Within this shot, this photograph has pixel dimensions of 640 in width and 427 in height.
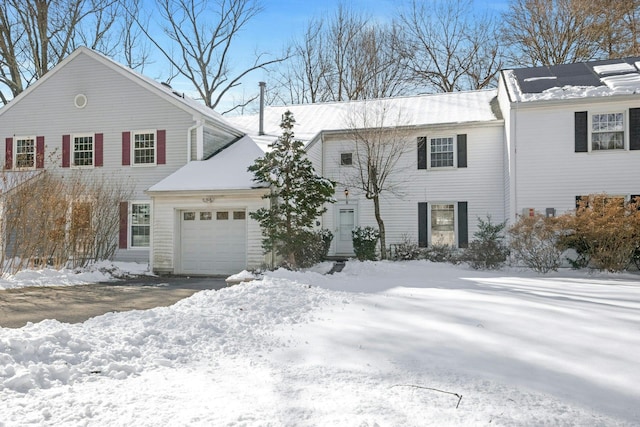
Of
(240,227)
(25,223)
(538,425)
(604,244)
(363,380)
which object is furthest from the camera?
(240,227)

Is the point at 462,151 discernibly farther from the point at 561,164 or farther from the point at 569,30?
the point at 569,30

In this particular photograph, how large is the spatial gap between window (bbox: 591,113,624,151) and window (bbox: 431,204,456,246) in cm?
474

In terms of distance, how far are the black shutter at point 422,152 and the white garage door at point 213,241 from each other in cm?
671

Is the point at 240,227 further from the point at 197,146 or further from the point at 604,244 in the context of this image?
the point at 604,244

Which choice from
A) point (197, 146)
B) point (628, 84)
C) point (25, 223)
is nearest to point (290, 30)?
point (197, 146)

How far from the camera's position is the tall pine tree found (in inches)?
466

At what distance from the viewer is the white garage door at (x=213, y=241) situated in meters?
13.5

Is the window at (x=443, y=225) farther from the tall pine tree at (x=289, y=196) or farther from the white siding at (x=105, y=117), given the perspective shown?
the white siding at (x=105, y=117)

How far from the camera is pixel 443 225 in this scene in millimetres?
16094

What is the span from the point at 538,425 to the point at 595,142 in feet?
43.9

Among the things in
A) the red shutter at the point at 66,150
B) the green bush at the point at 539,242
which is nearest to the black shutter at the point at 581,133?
the green bush at the point at 539,242

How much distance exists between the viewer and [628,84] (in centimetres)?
1359

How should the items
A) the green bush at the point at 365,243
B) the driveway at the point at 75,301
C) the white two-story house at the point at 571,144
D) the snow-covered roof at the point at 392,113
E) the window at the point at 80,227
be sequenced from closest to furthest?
the driveway at the point at 75,301 < the window at the point at 80,227 < the white two-story house at the point at 571,144 < the green bush at the point at 365,243 < the snow-covered roof at the point at 392,113

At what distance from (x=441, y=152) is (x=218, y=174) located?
7741 mm
